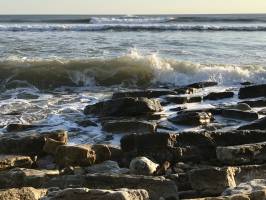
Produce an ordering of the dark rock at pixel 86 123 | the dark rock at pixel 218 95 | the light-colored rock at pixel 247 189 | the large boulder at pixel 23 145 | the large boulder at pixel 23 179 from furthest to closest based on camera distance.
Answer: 1. the dark rock at pixel 218 95
2. the dark rock at pixel 86 123
3. the large boulder at pixel 23 145
4. the large boulder at pixel 23 179
5. the light-colored rock at pixel 247 189

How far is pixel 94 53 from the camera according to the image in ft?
57.6

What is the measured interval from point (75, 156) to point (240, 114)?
A: 3.47 meters

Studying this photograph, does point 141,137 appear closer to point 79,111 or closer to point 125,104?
point 125,104

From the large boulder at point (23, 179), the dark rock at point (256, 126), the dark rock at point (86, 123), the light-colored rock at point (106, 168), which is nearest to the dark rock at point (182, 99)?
the dark rock at point (86, 123)

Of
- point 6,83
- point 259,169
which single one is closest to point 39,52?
point 6,83

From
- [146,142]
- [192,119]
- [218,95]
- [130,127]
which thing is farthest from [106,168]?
[218,95]

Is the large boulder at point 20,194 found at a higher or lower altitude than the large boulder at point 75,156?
higher

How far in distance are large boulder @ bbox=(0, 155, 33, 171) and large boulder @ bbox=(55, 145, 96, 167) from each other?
1.24 feet

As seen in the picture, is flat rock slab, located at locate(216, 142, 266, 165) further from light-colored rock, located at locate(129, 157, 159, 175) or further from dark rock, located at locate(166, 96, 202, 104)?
dark rock, located at locate(166, 96, 202, 104)

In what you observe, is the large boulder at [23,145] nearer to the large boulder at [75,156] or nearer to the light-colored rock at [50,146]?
the light-colored rock at [50,146]

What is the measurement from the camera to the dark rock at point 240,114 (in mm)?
8492

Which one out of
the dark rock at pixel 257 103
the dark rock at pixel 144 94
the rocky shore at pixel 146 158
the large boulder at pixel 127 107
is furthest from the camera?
the dark rock at pixel 144 94

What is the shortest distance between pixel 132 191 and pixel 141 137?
204cm

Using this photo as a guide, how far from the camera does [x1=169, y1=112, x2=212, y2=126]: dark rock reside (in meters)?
8.25
